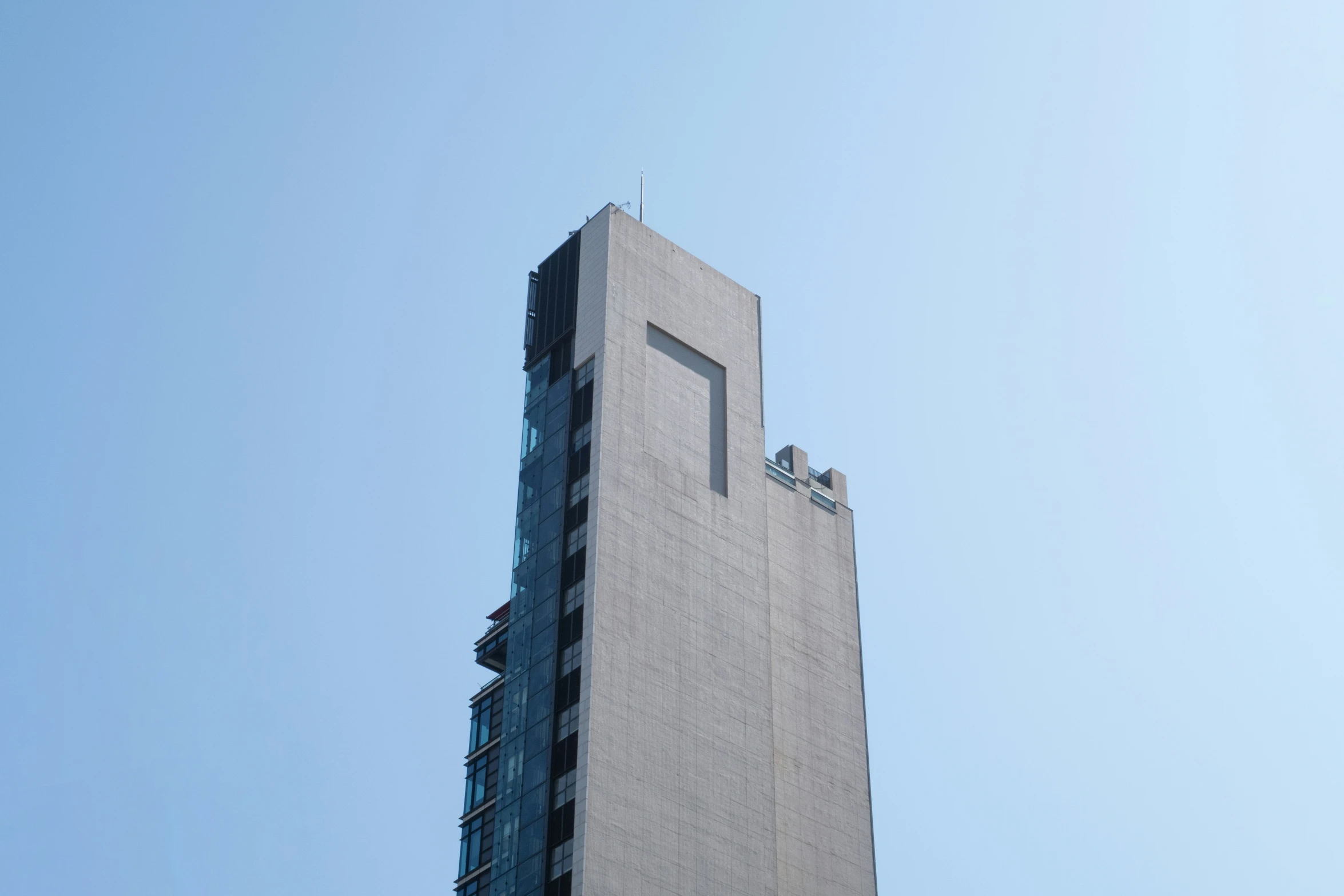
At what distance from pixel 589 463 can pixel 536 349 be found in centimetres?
1525

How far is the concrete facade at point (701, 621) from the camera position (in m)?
97.2

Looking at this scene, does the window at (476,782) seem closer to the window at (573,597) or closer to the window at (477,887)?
the window at (477,887)

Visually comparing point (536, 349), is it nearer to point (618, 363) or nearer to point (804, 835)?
point (618, 363)

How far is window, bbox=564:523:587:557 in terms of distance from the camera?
105000 millimetres

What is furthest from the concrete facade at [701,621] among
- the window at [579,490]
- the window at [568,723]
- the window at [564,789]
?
the window at [579,490]

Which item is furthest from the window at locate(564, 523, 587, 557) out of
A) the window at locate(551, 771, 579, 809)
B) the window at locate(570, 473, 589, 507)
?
the window at locate(551, 771, 579, 809)

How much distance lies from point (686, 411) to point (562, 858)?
34.6 metres

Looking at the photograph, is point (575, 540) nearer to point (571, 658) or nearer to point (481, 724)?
Result: point (571, 658)

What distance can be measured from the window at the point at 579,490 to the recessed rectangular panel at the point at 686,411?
5349 mm

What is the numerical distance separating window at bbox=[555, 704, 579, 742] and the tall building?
145 millimetres

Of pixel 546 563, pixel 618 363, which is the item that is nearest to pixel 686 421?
pixel 618 363

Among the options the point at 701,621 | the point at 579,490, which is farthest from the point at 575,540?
the point at 701,621

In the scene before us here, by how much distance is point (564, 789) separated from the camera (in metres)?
96.3

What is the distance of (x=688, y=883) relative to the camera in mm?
95875
